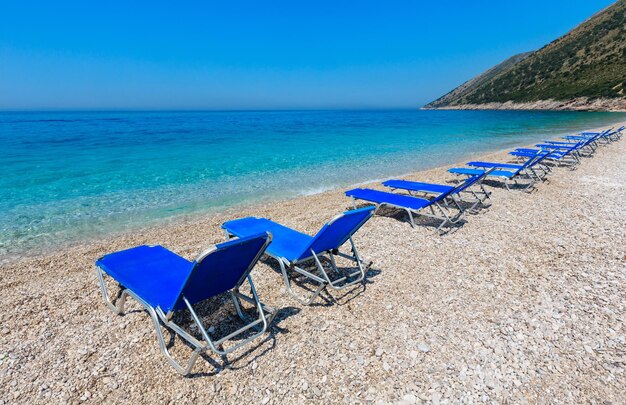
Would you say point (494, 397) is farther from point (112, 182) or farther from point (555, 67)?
point (555, 67)

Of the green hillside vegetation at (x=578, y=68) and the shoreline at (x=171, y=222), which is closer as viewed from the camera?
the shoreline at (x=171, y=222)

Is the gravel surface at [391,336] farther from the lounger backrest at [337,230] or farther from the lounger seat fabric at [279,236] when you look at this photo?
the lounger backrest at [337,230]

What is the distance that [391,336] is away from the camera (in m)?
3.41

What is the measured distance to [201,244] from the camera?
6227 mm

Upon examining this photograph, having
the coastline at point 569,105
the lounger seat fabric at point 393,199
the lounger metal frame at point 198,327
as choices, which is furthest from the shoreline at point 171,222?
the coastline at point 569,105

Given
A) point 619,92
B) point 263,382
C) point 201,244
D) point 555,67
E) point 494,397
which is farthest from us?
point 555,67

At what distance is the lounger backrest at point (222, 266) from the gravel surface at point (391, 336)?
2.11ft

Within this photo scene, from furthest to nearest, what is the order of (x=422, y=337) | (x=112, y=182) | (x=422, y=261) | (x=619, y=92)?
(x=619, y=92), (x=112, y=182), (x=422, y=261), (x=422, y=337)

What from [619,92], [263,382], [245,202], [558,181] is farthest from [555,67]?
[263,382]

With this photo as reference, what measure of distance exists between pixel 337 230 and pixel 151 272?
2.24m

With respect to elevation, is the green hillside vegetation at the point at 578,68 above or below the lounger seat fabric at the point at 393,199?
above

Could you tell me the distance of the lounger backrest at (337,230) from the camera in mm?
3967

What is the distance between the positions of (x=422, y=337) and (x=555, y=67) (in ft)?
307

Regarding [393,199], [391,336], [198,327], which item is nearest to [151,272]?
[198,327]
